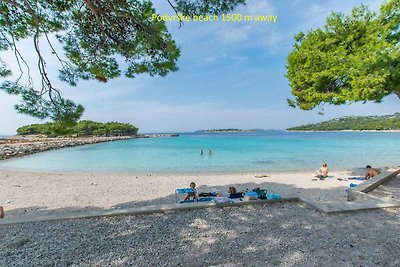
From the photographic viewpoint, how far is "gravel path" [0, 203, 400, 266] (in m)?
3.19

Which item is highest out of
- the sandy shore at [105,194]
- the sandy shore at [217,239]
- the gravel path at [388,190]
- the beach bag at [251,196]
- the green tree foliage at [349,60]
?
the green tree foliage at [349,60]

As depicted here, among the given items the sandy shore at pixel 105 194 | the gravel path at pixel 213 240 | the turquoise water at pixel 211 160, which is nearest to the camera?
the gravel path at pixel 213 240

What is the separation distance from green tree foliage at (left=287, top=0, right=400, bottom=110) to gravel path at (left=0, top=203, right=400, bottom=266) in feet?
15.2

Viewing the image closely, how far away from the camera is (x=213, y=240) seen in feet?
12.5

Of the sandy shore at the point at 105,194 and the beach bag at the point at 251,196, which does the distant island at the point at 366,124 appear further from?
the beach bag at the point at 251,196

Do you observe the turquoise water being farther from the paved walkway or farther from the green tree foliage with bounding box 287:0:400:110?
the paved walkway

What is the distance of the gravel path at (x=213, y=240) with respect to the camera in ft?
10.5

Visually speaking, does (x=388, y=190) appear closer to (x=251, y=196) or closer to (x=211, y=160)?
(x=251, y=196)

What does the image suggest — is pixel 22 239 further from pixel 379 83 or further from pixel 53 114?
pixel 379 83

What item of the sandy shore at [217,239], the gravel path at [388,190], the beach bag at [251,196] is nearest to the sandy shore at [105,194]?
the gravel path at [388,190]

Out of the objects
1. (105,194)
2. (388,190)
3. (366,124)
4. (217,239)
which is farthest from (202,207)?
(366,124)

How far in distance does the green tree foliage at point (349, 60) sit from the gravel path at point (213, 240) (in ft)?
15.2

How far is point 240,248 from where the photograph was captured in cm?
348

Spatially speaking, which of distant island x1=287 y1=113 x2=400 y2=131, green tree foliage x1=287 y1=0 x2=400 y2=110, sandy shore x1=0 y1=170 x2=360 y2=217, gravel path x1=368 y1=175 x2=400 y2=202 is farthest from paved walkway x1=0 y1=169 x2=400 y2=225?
distant island x1=287 y1=113 x2=400 y2=131
